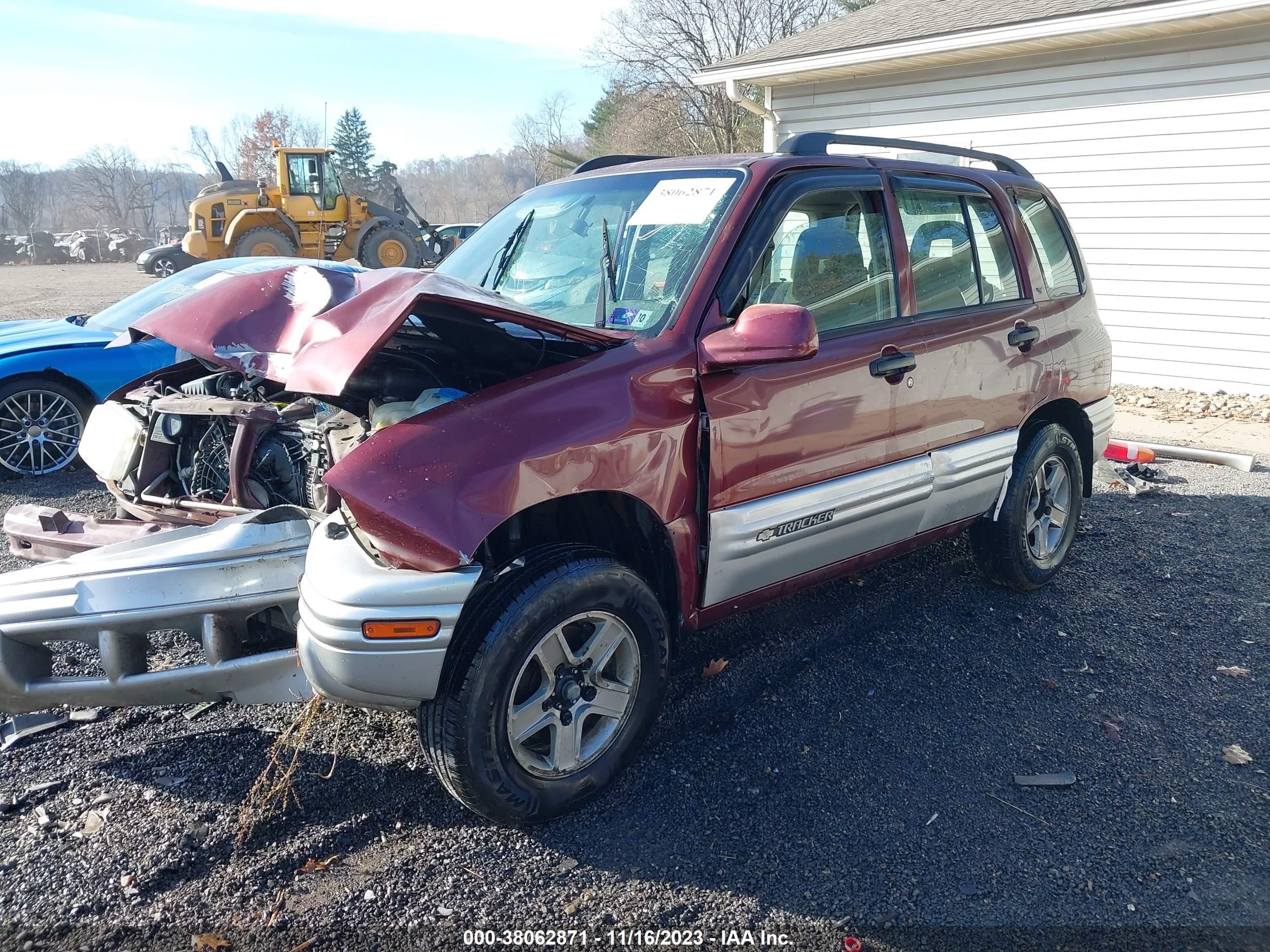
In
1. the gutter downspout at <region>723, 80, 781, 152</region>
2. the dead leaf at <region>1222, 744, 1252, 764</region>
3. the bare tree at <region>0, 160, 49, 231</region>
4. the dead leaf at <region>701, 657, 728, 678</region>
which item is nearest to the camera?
the dead leaf at <region>1222, 744, 1252, 764</region>

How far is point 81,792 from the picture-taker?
289cm

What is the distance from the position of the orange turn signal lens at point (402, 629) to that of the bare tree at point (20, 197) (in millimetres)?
63859

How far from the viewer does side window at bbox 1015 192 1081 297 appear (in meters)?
4.48

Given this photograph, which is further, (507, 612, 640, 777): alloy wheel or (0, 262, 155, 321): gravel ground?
(0, 262, 155, 321): gravel ground

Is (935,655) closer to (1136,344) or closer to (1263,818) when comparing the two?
(1263,818)

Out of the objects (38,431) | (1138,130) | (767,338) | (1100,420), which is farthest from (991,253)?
(1138,130)

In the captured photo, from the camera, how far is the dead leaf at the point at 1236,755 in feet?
10.3

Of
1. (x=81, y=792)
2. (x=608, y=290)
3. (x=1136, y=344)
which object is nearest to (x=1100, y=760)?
(x=608, y=290)

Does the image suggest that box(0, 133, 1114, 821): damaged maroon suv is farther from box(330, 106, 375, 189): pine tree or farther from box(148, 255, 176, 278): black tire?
box(330, 106, 375, 189): pine tree

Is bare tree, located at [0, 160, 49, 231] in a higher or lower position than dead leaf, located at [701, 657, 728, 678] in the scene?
higher

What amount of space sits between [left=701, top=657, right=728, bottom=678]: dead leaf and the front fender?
40.6 inches

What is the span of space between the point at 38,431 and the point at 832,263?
5.87m

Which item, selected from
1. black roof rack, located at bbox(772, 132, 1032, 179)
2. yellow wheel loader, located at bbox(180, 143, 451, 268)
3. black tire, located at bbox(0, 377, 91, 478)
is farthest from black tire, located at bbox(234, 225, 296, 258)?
black roof rack, located at bbox(772, 132, 1032, 179)

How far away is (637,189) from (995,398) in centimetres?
185
